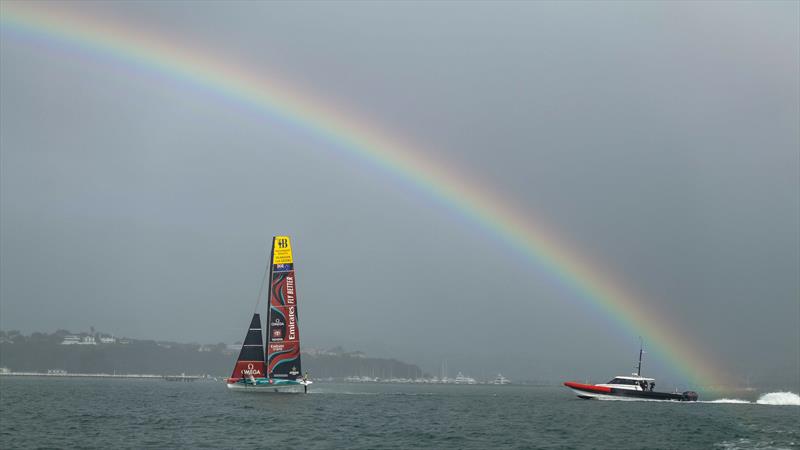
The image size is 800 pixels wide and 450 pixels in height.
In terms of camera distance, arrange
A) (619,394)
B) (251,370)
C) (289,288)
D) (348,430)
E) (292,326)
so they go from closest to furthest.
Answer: (348,430)
(289,288)
(292,326)
(251,370)
(619,394)

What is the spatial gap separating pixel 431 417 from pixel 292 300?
33.8 metres

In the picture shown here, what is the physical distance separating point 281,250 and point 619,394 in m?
61.5

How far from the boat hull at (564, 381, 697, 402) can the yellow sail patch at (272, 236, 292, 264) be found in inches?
2154

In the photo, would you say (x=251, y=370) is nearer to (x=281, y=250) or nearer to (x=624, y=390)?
(x=281, y=250)

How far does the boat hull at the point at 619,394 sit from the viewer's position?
5207 inches

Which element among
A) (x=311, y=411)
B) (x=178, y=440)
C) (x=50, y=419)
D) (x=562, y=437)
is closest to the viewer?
(x=178, y=440)

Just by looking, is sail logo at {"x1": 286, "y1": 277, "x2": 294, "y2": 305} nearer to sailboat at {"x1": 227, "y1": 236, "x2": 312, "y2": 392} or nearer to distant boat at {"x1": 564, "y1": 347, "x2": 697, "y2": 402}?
sailboat at {"x1": 227, "y1": 236, "x2": 312, "y2": 392}

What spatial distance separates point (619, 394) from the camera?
434ft

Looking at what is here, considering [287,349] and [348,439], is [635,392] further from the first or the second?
[348,439]

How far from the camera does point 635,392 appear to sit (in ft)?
435

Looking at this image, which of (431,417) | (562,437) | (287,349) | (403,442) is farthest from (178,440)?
(287,349)

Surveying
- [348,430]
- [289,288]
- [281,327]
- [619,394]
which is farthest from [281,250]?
[619,394]

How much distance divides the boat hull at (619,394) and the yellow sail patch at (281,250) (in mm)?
54702

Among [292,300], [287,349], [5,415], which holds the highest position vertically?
[292,300]
